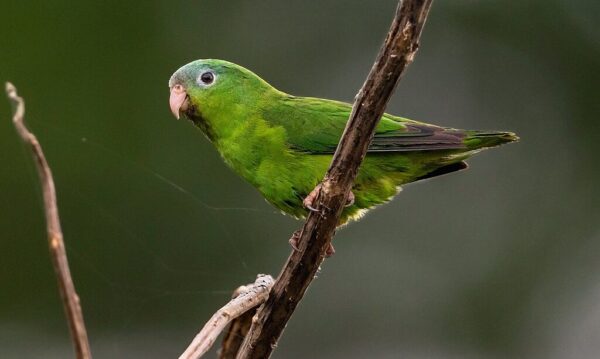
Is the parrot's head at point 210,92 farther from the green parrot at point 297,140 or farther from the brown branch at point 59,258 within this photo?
the brown branch at point 59,258

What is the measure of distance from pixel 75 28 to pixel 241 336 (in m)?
4.36

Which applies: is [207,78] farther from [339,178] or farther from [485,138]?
[339,178]

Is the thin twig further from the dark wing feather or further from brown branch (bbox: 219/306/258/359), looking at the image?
the dark wing feather

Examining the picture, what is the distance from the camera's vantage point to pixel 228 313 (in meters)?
2.29

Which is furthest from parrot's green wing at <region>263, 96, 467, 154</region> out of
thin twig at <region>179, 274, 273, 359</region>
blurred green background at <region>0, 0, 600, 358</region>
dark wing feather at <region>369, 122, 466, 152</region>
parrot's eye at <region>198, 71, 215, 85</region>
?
blurred green background at <region>0, 0, 600, 358</region>

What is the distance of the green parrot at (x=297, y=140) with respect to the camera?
12.2 feet

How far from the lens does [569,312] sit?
722cm

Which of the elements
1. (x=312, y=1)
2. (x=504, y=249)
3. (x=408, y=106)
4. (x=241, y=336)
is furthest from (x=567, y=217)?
(x=241, y=336)

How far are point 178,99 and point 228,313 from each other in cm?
199

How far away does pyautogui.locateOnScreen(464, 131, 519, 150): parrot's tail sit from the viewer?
368 centimetres

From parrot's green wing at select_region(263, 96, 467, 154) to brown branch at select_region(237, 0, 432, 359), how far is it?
4.06ft

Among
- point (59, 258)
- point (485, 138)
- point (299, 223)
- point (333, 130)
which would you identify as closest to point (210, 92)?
point (333, 130)

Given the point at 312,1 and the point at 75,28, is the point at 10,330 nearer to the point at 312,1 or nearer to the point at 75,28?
the point at 75,28

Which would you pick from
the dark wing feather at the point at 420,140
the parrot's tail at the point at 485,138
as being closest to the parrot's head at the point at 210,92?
the dark wing feather at the point at 420,140
